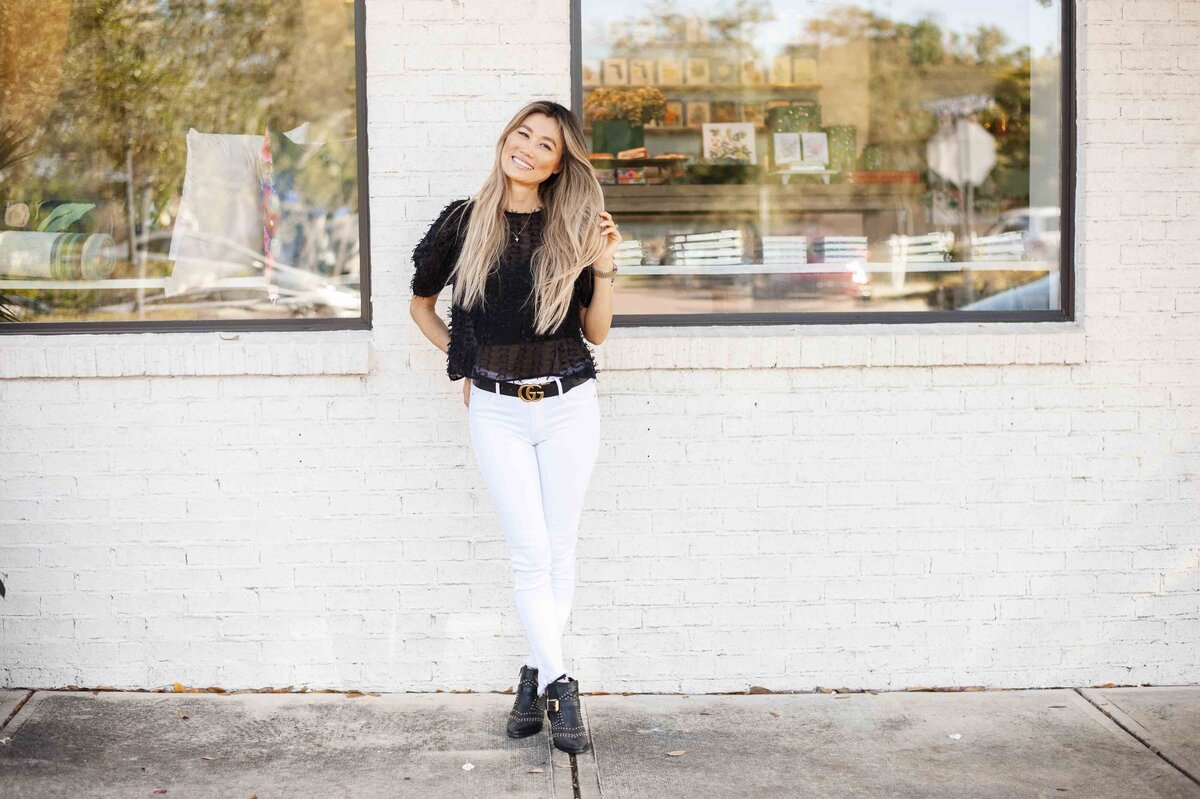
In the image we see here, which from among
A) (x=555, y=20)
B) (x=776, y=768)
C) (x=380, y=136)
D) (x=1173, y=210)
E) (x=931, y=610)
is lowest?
(x=776, y=768)

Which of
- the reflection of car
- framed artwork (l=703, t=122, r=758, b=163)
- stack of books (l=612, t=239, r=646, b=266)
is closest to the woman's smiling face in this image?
stack of books (l=612, t=239, r=646, b=266)

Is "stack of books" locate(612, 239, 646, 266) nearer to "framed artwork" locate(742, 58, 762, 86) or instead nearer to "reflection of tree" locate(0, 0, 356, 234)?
"reflection of tree" locate(0, 0, 356, 234)

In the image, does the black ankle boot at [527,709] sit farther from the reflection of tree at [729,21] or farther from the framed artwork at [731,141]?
the reflection of tree at [729,21]

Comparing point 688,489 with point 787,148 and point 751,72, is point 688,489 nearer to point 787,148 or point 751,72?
point 787,148

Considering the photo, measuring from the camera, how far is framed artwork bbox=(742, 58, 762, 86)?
6.05 m

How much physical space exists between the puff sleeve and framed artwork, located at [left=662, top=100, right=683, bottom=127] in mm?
2051

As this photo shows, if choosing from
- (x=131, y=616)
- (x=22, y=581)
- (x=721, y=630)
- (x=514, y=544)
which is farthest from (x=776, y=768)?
(x=22, y=581)

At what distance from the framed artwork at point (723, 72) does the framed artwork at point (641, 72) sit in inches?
16.5

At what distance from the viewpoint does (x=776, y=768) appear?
3.89m

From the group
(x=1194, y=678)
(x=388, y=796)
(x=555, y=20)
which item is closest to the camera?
(x=388, y=796)

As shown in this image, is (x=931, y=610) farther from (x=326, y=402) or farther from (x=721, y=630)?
(x=326, y=402)

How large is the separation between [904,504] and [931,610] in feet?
1.31

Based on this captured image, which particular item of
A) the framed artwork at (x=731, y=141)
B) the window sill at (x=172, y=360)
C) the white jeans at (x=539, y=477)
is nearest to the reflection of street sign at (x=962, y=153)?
the framed artwork at (x=731, y=141)

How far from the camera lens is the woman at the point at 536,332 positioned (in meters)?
3.83
